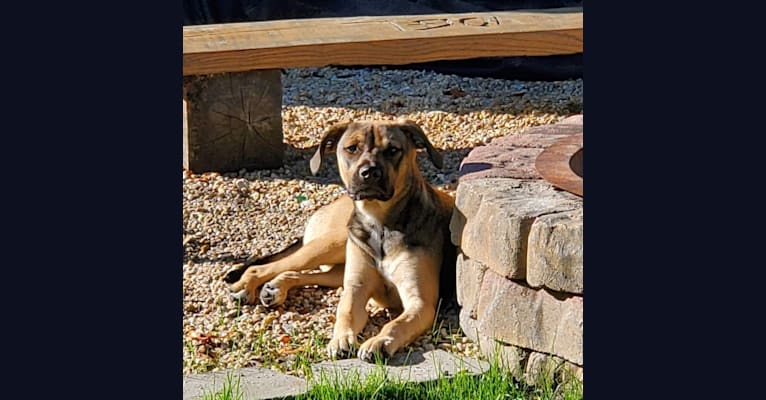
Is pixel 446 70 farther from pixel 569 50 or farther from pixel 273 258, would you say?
pixel 273 258

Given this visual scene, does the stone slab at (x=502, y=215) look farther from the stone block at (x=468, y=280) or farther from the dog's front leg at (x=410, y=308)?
the dog's front leg at (x=410, y=308)

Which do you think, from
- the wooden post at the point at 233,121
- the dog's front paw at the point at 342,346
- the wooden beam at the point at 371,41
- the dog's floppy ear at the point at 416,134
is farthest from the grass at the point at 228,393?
the wooden post at the point at 233,121

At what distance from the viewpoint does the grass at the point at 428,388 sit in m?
4.48

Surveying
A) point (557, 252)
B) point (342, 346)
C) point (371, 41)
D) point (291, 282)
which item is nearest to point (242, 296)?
point (291, 282)

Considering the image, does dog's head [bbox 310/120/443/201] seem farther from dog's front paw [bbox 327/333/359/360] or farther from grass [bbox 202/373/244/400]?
grass [bbox 202/373/244/400]

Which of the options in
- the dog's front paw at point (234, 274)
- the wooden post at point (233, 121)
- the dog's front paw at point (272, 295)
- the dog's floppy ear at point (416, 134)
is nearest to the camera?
the dog's floppy ear at point (416, 134)

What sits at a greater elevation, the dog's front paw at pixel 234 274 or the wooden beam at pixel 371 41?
the wooden beam at pixel 371 41

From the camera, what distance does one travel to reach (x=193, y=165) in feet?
24.7

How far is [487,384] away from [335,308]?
50.1 inches

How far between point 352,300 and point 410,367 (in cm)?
60

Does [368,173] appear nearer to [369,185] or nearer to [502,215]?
[369,185]

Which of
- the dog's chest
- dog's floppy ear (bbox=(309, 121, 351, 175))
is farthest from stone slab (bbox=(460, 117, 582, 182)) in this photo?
dog's floppy ear (bbox=(309, 121, 351, 175))

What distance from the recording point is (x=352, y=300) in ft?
17.4

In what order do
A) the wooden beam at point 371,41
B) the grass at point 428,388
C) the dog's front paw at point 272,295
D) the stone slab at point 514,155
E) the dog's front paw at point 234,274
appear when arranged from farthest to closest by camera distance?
the wooden beam at point 371,41, the dog's front paw at point 234,274, the dog's front paw at point 272,295, the stone slab at point 514,155, the grass at point 428,388
